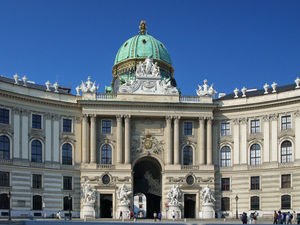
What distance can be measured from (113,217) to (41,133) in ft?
45.2

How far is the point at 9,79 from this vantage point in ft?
220

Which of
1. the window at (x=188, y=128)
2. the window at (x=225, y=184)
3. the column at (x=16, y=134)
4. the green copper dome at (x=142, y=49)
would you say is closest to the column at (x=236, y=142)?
the window at (x=225, y=184)

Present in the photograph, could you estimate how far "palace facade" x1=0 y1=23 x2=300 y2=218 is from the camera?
6138cm

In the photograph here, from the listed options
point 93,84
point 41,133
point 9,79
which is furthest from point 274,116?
point 9,79

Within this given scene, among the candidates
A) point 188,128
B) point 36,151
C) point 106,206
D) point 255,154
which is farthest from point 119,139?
point 255,154

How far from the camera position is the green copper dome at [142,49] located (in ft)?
253

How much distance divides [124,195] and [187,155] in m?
10.3

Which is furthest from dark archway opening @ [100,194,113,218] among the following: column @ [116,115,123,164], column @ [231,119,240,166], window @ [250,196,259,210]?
window @ [250,196,259,210]

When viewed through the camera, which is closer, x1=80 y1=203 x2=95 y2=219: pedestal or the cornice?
the cornice

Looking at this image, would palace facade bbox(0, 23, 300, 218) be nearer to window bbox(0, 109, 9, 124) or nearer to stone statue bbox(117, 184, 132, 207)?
window bbox(0, 109, 9, 124)

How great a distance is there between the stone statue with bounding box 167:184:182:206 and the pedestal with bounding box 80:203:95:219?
961 centimetres

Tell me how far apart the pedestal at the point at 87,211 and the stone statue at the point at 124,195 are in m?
3.50

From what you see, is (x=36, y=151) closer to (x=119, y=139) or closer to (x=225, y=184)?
(x=119, y=139)

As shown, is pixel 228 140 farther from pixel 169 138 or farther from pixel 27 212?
pixel 27 212
